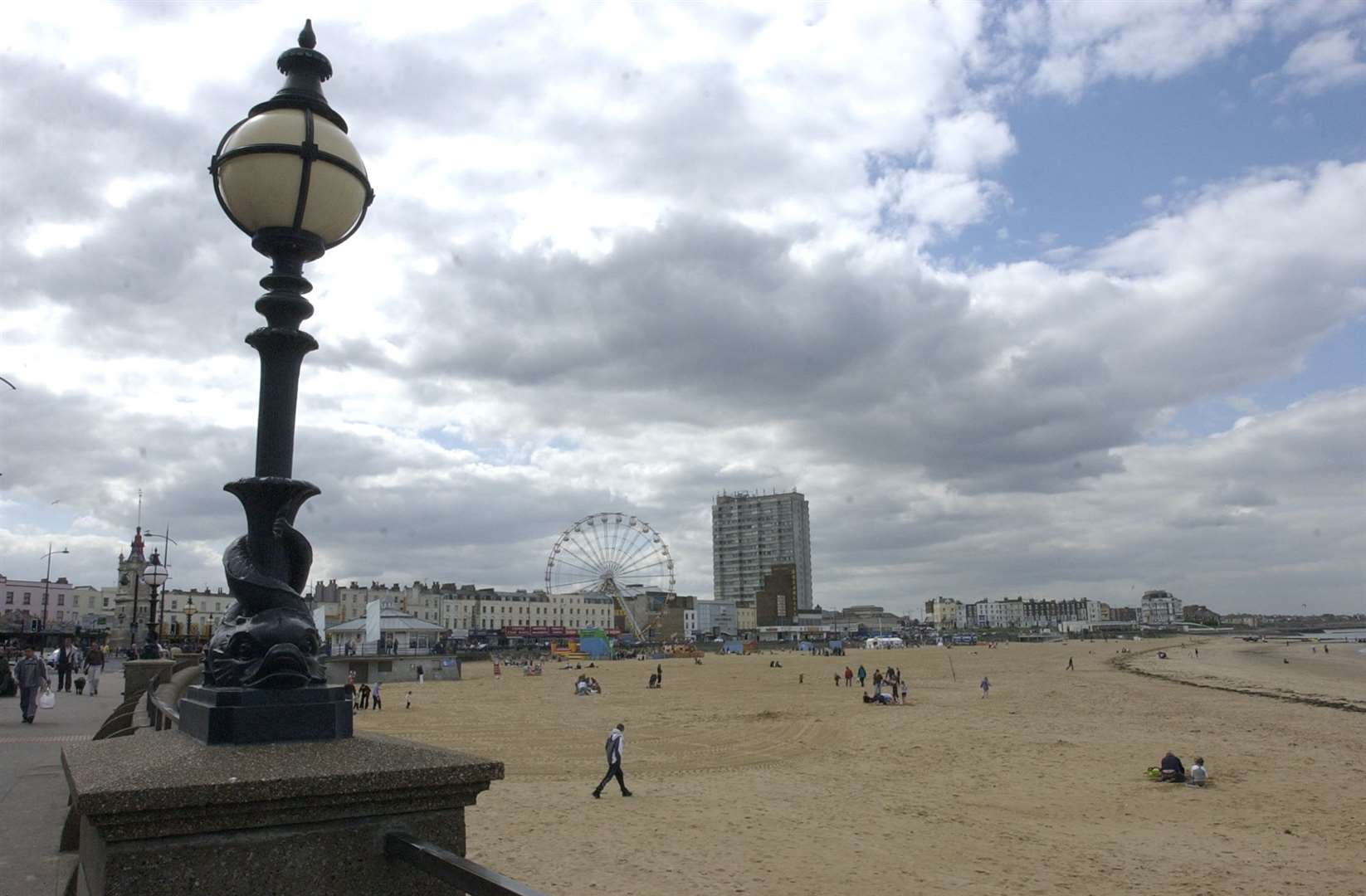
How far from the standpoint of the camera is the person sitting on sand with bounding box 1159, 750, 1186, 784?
18734mm

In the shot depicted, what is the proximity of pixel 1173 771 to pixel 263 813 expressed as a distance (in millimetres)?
20580

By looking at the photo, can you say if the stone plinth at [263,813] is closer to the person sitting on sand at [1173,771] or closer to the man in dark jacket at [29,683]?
the man in dark jacket at [29,683]

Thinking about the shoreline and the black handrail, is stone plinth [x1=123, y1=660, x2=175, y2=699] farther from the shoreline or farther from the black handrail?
the shoreline

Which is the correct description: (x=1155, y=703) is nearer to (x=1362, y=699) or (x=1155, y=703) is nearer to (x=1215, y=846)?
(x=1362, y=699)

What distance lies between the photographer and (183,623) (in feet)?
375

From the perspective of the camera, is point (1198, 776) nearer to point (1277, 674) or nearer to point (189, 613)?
point (189, 613)

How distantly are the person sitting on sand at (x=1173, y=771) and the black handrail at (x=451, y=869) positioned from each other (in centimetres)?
2022

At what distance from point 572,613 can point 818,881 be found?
14198 centimetres

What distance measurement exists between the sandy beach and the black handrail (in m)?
9.79

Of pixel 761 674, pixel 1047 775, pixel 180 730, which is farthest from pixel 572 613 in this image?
pixel 180 730

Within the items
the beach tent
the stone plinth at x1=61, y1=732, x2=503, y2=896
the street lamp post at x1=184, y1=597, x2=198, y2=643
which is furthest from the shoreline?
the beach tent

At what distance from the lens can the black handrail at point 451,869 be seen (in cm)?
204

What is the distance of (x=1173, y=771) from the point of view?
18.8 meters

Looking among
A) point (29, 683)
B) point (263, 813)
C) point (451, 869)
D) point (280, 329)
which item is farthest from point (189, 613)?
point (451, 869)
